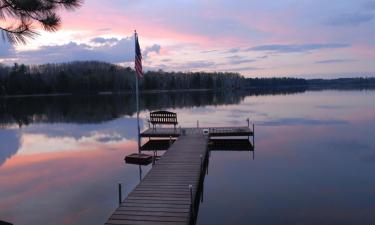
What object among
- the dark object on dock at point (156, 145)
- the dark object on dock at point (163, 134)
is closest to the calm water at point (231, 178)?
the dark object on dock at point (156, 145)

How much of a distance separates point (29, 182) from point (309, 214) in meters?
10.0

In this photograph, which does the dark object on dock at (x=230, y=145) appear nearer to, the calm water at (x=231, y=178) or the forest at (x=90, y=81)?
the calm water at (x=231, y=178)

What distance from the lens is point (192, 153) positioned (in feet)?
52.9

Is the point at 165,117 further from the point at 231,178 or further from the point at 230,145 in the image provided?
the point at 231,178

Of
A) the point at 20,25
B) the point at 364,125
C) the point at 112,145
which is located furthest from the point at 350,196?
the point at 364,125

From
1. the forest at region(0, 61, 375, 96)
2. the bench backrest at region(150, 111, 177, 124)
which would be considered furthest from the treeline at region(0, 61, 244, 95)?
the bench backrest at region(150, 111, 177, 124)

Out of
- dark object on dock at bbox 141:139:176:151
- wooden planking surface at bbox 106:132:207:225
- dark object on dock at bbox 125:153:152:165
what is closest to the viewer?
wooden planking surface at bbox 106:132:207:225

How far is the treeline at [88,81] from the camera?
9688 cm

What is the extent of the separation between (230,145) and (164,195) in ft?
41.9

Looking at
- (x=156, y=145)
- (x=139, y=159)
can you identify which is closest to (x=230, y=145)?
(x=156, y=145)

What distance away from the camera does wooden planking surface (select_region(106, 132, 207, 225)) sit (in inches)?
332

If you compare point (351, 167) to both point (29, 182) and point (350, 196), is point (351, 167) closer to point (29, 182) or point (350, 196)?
point (350, 196)

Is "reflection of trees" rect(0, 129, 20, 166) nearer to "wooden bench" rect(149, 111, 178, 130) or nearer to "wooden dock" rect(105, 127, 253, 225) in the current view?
"wooden bench" rect(149, 111, 178, 130)

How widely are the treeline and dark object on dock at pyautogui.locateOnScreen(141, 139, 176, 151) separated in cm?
7891
